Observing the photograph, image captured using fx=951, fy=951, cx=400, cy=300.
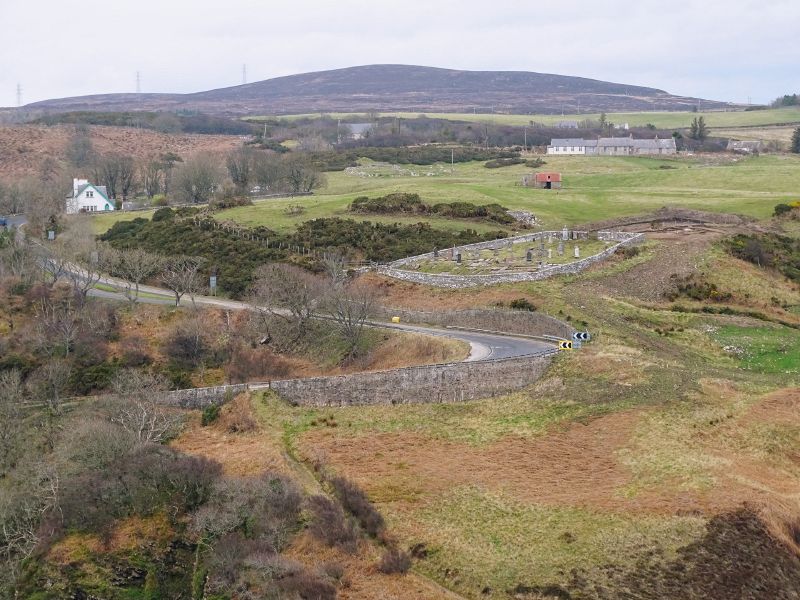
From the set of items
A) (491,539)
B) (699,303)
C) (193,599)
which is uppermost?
(699,303)

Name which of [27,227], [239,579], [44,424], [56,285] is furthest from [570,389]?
[27,227]

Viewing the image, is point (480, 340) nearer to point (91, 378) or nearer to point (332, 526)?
point (332, 526)

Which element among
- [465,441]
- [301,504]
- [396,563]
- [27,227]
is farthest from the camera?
[27,227]

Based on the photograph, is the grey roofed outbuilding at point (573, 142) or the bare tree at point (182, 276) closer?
the bare tree at point (182, 276)

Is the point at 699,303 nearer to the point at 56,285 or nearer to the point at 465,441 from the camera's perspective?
the point at 465,441

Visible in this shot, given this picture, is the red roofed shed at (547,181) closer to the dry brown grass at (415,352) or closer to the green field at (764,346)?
the green field at (764,346)

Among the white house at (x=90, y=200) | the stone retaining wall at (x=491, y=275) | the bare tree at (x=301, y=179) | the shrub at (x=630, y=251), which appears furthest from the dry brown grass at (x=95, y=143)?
the shrub at (x=630, y=251)
